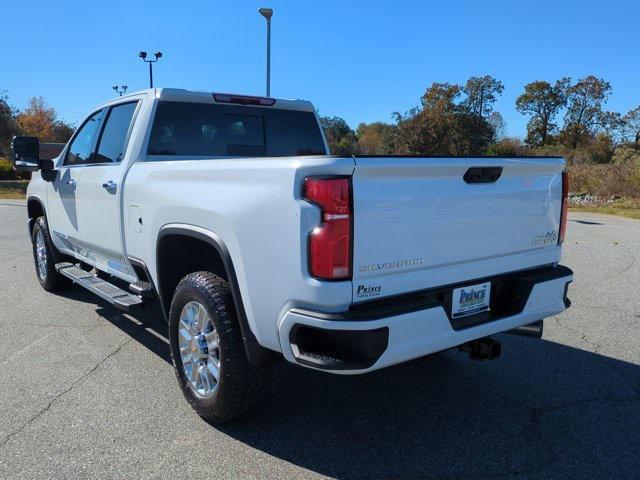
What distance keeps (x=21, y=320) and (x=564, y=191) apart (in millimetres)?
4894

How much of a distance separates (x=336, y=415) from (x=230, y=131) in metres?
2.52

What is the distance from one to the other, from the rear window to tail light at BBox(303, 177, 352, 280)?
219cm

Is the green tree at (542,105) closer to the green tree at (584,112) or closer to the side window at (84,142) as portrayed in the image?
the green tree at (584,112)

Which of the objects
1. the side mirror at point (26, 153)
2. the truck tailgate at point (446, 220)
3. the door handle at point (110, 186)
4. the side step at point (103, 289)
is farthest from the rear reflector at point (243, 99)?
the truck tailgate at point (446, 220)

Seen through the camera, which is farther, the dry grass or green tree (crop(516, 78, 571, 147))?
green tree (crop(516, 78, 571, 147))

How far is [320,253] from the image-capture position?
2471 millimetres

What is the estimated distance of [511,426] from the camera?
3252 millimetres

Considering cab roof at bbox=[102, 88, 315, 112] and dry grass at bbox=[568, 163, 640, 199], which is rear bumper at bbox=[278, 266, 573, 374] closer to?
cab roof at bbox=[102, 88, 315, 112]

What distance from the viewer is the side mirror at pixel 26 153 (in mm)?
5273

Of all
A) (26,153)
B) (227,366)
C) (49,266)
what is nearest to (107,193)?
(26,153)

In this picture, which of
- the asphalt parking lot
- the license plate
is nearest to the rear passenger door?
the asphalt parking lot

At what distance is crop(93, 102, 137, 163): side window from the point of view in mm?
4449

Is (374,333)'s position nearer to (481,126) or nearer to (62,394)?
(62,394)

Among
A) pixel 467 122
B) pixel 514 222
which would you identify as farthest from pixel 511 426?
pixel 467 122
